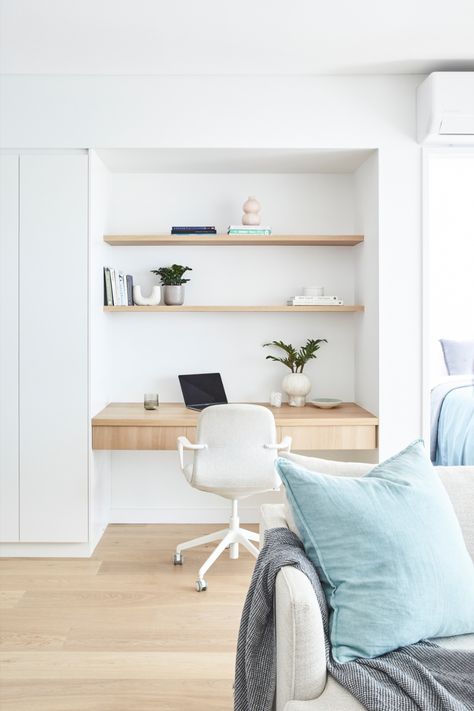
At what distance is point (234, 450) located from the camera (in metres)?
3.13

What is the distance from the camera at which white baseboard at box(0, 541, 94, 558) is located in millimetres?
3617

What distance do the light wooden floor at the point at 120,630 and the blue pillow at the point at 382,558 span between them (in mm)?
909

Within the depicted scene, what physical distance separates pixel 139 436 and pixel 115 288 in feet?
3.06

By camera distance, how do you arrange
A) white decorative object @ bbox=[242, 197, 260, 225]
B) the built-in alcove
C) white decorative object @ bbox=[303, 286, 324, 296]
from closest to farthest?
white decorative object @ bbox=[242, 197, 260, 225] < white decorative object @ bbox=[303, 286, 324, 296] < the built-in alcove

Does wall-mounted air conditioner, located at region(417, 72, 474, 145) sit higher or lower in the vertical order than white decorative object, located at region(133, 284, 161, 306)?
higher

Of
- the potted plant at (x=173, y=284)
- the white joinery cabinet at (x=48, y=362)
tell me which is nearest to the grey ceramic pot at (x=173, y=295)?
the potted plant at (x=173, y=284)

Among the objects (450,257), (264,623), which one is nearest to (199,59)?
(450,257)

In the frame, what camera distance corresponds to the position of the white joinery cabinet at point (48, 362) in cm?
359

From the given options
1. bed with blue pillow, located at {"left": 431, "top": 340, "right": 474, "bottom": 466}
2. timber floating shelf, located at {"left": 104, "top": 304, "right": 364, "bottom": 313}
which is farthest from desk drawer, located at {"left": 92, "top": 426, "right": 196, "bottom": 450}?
bed with blue pillow, located at {"left": 431, "top": 340, "right": 474, "bottom": 466}

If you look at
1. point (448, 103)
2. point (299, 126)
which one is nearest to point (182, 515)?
point (299, 126)

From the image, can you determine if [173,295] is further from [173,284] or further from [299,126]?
[299,126]

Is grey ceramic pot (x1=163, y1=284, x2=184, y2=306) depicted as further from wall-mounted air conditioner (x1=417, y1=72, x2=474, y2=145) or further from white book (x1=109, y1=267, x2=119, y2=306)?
wall-mounted air conditioner (x1=417, y1=72, x2=474, y2=145)

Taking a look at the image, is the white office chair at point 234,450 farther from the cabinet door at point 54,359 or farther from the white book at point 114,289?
the white book at point 114,289

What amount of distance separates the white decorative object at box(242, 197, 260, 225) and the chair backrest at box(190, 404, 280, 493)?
1.35m
